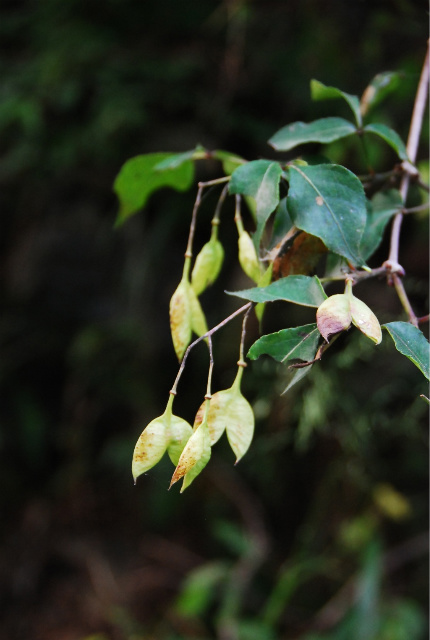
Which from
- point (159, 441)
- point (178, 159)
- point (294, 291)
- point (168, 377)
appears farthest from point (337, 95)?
point (168, 377)

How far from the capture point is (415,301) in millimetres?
923

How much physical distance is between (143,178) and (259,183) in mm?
223

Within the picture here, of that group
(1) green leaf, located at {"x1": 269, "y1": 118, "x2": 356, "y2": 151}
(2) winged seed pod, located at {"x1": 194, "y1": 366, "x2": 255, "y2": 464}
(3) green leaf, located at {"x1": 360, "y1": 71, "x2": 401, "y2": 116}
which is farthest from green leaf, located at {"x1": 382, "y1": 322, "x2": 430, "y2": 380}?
(3) green leaf, located at {"x1": 360, "y1": 71, "x2": 401, "y2": 116}

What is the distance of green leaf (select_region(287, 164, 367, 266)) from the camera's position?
16.3 inches

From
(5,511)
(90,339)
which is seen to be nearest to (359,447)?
(90,339)

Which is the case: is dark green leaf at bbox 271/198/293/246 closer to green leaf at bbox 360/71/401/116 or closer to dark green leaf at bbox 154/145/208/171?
dark green leaf at bbox 154/145/208/171

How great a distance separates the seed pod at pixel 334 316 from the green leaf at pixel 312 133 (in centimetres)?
22

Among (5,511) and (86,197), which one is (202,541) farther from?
(86,197)

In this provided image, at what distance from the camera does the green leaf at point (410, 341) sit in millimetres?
369

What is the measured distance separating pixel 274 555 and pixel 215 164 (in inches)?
39.7

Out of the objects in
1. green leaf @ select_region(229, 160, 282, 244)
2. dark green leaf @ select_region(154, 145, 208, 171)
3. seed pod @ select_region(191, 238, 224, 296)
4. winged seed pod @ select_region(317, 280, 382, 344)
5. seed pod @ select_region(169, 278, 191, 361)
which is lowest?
seed pod @ select_region(169, 278, 191, 361)

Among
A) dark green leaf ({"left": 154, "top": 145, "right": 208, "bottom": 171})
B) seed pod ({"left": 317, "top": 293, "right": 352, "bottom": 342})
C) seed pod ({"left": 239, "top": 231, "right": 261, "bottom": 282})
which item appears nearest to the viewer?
seed pod ({"left": 317, "top": 293, "right": 352, "bottom": 342})

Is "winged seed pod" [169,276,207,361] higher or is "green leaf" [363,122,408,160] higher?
"green leaf" [363,122,408,160]

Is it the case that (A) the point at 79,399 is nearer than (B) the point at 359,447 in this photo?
No
